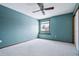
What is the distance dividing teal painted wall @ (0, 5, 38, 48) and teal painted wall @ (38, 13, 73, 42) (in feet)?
7.37

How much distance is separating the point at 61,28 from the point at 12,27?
3.69 meters

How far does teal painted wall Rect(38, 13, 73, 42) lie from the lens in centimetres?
505

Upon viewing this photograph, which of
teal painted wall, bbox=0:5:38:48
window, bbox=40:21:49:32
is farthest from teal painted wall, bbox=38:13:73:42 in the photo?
teal painted wall, bbox=0:5:38:48

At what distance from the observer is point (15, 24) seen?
4.41 m

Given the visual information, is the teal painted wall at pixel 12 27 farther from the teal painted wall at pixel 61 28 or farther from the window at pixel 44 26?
the teal painted wall at pixel 61 28

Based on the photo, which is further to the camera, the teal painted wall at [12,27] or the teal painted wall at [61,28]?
the teal painted wall at [61,28]

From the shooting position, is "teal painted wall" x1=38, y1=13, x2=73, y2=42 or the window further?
the window

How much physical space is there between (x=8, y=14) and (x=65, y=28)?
411 cm

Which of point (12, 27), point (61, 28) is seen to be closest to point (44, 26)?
point (61, 28)

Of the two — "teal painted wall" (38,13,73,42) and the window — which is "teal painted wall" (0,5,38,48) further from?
"teal painted wall" (38,13,73,42)

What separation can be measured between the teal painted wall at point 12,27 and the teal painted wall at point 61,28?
225 centimetres

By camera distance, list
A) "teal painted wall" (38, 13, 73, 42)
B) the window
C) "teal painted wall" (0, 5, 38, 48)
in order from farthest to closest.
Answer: the window
"teal painted wall" (38, 13, 73, 42)
"teal painted wall" (0, 5, 38, 48)

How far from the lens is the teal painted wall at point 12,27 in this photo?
3.62 metres

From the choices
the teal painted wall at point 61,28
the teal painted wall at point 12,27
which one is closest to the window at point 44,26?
the teal painted wall at point 61,28
